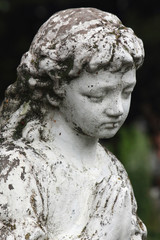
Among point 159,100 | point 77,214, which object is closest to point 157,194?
point 159,100

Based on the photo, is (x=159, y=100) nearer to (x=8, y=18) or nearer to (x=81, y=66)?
(x=8, y=18)

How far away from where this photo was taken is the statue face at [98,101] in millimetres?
3660

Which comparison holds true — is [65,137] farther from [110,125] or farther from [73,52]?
[73,52]

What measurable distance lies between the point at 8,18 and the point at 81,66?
251 inches

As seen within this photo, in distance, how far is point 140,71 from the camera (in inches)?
407

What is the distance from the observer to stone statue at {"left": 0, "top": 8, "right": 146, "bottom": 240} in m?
3.58

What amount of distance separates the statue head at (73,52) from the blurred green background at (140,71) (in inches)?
195

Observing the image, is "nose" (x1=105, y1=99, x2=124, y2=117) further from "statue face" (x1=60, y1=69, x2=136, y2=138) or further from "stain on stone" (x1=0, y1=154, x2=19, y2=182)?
"stain on stone" (x1=0, y1=154, x2=19, y2=182)

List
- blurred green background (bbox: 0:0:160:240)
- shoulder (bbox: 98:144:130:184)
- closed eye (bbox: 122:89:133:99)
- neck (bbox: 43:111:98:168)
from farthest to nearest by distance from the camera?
blurred green background (bbox: 0:0:160:240) → shoulder (bbox: 98:144:130:184) → neck (bbox: 43:111:98:168) → closed eye (bbox: 122:89:133:99)

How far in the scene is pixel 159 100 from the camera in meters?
11.3

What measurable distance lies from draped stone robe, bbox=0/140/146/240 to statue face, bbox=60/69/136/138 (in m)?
0.25

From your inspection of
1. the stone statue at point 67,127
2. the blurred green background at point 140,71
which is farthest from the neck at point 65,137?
the blurred green background at point 140,71

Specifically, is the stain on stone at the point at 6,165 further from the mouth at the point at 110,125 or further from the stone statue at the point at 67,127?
the mouth at the point at 110,125

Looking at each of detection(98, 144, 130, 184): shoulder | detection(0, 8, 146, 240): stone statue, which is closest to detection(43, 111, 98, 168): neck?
detection(0, 8, 146, 240): stone statue
